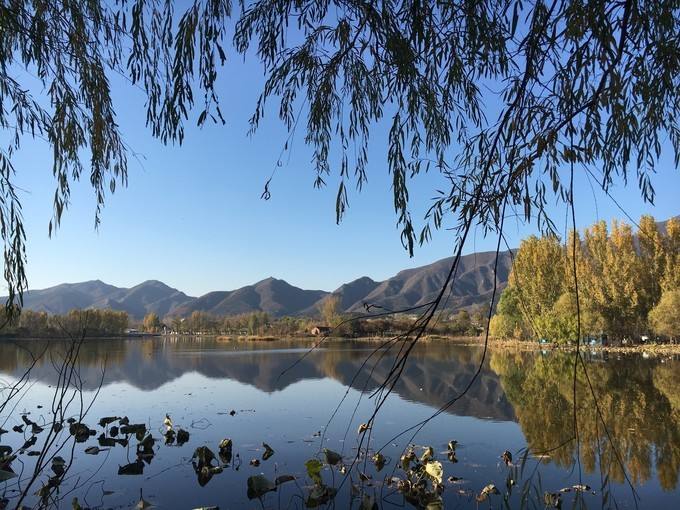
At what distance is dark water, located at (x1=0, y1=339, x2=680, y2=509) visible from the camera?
22.2ft

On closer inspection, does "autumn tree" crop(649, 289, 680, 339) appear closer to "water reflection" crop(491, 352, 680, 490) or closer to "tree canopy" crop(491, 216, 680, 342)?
"tree canopy" crop(491, 216, 680, 342)

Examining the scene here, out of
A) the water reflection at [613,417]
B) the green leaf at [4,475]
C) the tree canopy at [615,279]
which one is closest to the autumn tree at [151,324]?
the tree canopy at [615,279]

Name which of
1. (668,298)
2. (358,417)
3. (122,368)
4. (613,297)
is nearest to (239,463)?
(358,417)

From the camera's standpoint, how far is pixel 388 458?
27.8 ft

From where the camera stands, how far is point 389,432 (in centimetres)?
1069

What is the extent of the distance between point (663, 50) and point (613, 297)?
38.4 m

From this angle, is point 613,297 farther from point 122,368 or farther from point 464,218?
point 464,218

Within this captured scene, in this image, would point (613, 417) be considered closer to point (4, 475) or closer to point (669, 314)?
point (4, 475)

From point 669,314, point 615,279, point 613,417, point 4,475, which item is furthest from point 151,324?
point 4,475

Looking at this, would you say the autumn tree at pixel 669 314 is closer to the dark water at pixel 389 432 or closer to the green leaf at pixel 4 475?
the dark water at pixel 389 432

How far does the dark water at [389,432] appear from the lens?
678 cm

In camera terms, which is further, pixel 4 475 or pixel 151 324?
pixel 151 324

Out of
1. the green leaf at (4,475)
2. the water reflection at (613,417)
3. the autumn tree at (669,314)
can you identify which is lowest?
the water reflection at (613,417)

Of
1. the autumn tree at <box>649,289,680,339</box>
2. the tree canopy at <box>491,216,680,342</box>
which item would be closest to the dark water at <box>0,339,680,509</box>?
the autumn tree at <box>649,289,680,339</box>
